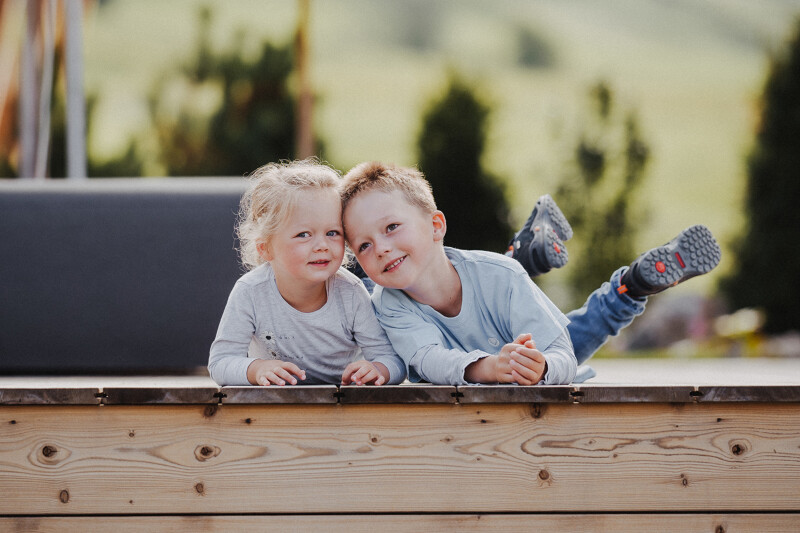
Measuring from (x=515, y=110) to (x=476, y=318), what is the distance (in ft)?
28.6

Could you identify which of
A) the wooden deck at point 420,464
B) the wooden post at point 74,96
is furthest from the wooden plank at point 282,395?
the wooden post at point 74,96

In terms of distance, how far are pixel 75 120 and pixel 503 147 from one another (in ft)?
20.5

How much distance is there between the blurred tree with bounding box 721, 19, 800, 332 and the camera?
8.57 meters

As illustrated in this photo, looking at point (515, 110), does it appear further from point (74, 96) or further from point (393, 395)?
point (393, 395)

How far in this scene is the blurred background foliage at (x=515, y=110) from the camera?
8.81 meters

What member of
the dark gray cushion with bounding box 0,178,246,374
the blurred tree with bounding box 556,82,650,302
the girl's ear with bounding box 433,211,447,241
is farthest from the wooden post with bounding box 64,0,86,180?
the blurred tree with bounding box 556,82,650,302

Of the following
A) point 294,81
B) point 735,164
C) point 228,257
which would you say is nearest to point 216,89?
point 294,81

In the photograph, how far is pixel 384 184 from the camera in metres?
1.89

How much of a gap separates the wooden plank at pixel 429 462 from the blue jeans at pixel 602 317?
0.81m

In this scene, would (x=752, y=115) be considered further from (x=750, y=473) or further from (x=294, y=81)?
(x=750, y=473)

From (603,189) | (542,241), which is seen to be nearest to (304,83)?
(603,189)

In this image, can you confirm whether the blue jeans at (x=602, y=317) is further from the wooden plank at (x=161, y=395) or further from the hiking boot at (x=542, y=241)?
the wooden plank at (x=161, y=395)

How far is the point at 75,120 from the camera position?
3580 millimetres

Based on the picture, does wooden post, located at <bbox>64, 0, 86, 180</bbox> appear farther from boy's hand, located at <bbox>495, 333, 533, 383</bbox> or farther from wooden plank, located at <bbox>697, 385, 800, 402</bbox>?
wooden plank, located at <bbox>697, 385, 800, 402</bbox>
